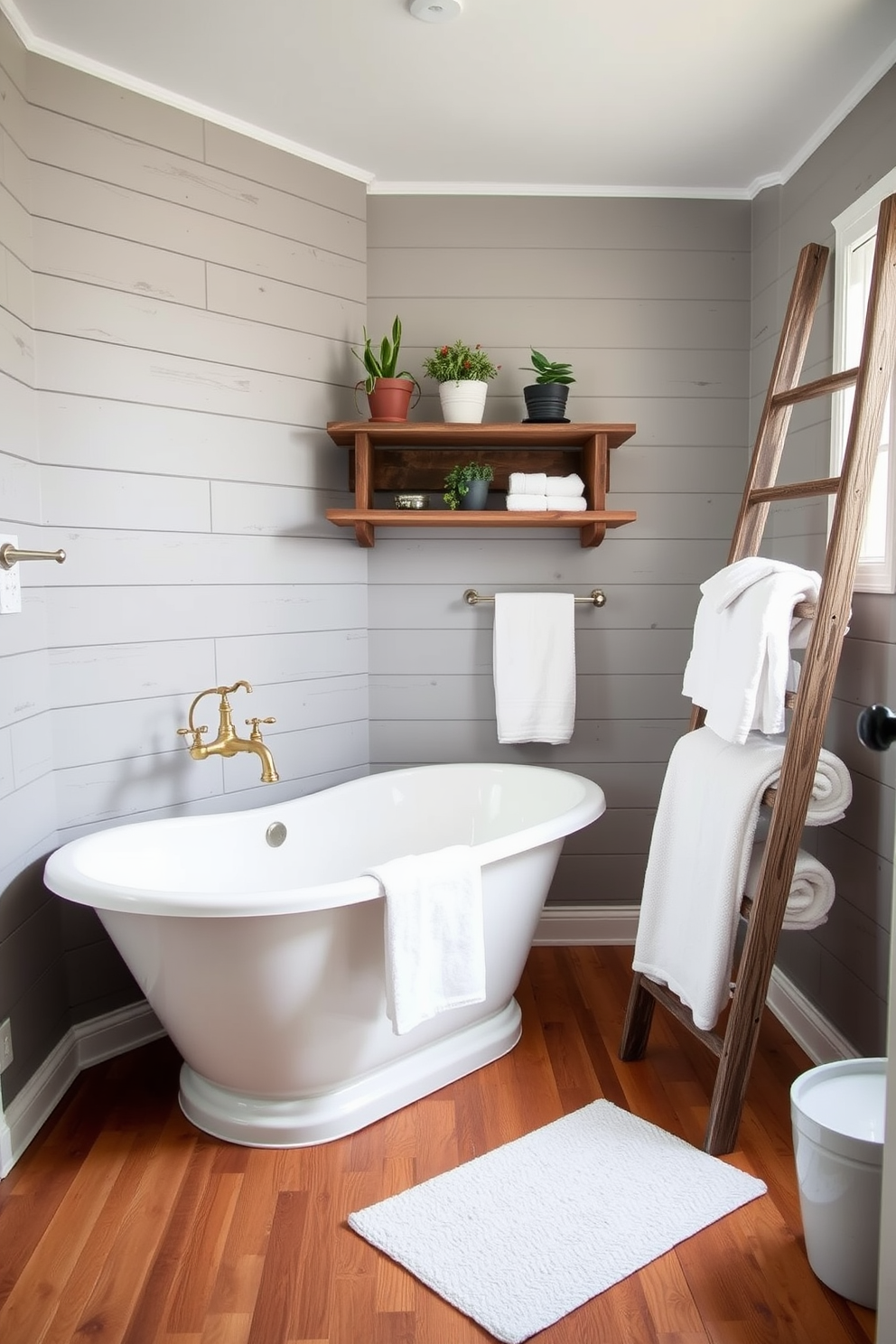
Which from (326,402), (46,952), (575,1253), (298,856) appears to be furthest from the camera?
(326,402)

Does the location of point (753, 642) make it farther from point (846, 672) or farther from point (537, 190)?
point (537, 190)

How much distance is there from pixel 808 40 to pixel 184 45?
141 cm

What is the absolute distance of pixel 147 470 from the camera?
2.52 m

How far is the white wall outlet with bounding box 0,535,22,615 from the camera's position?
207 centimetres

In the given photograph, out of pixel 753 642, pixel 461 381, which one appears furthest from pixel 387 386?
pixel 753 642

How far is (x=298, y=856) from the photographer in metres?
2.68

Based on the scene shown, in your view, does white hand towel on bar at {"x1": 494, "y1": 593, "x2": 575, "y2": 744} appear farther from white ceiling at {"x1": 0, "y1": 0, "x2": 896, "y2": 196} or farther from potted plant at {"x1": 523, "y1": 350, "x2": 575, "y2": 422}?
white ceiling at {"x1": 0, "y1": 0, "x2": 896, "y2": 196}

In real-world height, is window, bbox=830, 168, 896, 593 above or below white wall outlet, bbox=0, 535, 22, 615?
above

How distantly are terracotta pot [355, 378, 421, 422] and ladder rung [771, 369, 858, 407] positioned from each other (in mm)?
1034

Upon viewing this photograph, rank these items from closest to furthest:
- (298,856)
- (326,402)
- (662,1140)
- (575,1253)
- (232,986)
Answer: (575,1253) → (232,986) → (662,1140) → (298,856) → (326,402)

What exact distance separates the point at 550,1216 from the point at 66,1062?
124cm

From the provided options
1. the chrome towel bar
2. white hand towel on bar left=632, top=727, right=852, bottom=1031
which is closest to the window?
white hand towel on bar left=632, top=727, right=852, bottom=1031

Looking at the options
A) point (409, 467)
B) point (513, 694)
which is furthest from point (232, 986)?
point (409, 467)

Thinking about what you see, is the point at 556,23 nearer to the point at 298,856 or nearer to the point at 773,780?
the point at 773,780
